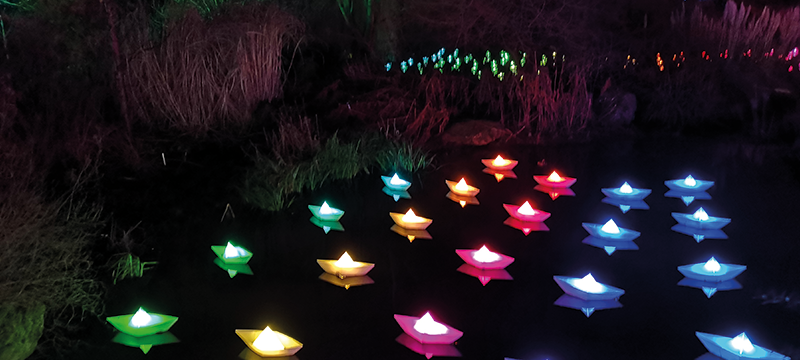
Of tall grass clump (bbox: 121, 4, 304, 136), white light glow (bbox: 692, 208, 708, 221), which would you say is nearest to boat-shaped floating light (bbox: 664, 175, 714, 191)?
white light glow (bbox: 692, 208, 708, 221)

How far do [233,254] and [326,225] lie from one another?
755 mm

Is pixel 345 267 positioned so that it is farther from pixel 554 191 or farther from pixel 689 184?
pixel 689 184

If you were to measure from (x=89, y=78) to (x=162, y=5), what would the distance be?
7.21ft

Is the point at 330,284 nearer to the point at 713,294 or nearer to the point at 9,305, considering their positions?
the point at 9,305

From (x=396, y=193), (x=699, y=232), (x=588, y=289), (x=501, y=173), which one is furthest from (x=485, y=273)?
(x=501, y=173)

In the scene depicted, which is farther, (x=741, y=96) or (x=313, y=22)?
(x=313, y=22)

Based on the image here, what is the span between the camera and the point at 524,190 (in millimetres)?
4762

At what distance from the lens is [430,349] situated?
8.52 feet

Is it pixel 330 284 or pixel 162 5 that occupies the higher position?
pixel 162 5

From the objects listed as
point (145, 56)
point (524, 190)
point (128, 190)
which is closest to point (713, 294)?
point (524, 190)

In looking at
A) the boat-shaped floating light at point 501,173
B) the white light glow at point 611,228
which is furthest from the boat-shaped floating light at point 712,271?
the boat-shaped floating light at point 501,173

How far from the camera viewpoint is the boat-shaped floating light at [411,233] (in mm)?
3746

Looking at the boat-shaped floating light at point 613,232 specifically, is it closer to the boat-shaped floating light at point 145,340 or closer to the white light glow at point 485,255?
the white light glow at point 485,255

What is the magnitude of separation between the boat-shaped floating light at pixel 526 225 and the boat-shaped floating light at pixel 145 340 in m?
2.20
